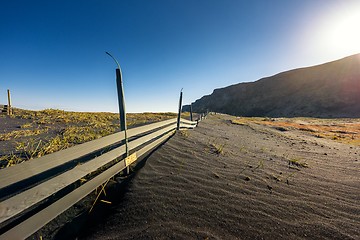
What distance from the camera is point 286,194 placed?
10.4ft

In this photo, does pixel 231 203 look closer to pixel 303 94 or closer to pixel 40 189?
pixel 40 189

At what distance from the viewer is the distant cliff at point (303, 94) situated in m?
55.1

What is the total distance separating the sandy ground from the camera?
2.22 m

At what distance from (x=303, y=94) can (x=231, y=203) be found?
82.6 metres

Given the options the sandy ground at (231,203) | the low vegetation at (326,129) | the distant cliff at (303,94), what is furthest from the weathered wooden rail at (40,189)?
the distant cliff at (303,94)

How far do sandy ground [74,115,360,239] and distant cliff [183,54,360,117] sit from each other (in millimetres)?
60295

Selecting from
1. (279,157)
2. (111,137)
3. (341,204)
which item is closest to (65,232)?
(111,137)

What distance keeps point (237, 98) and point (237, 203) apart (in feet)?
327

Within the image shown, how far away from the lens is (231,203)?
2791 millimetres

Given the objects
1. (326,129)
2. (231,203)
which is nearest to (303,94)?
(326,129)

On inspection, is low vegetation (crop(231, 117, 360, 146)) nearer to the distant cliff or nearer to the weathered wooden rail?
the weathered wooden rail

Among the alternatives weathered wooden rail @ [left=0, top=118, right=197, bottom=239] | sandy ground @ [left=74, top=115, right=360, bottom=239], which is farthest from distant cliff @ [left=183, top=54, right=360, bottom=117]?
weathered wooden rail @ [left=0, top=118, right=197, bottom=239]

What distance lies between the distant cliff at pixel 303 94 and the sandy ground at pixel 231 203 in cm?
6030

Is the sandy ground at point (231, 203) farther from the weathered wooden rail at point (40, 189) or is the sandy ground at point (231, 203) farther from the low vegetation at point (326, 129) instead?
the low vegetation at point (326, 129)
